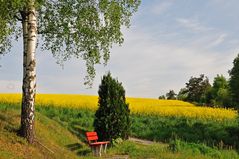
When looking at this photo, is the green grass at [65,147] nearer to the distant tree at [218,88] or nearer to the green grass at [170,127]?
the green grass at [170,127]

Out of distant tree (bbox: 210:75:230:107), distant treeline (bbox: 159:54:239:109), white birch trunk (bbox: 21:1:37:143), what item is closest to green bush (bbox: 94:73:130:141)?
white birch trunk (bbox: 21:1:37:143)

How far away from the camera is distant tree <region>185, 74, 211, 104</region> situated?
97.2 metres

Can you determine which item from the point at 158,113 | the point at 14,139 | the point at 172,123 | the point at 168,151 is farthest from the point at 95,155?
the point at 158,113

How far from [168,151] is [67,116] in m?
14.1

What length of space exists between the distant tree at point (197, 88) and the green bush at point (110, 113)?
230ft

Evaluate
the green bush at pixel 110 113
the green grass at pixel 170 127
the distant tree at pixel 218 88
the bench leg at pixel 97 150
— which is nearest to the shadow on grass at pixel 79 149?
the bench leg at pixel 97 150

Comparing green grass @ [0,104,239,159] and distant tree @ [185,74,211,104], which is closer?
green grass @ [0,104,239,159]

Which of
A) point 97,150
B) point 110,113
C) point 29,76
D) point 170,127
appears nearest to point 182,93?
point 170,127

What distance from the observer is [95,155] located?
66.5 feet

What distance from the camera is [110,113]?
23922mm

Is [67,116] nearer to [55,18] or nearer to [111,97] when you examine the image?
[111,97]

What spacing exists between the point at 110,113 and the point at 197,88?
257 feet

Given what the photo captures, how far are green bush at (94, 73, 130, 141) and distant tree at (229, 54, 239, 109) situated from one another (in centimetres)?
1404

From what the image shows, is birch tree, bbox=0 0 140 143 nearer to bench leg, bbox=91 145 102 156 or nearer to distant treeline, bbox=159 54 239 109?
bench leg, bbox=91 145 102 156
